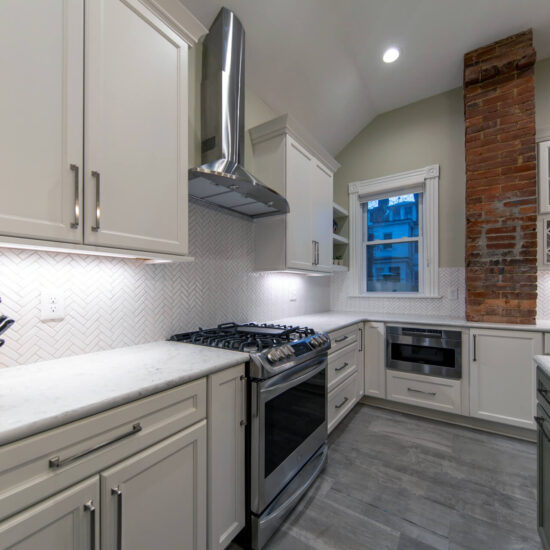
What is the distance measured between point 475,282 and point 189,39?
9.84 feet

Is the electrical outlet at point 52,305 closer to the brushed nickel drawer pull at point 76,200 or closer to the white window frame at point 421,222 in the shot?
the brushed nickel drawer pull at point 76,200

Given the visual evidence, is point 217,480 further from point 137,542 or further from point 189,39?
point 189,39

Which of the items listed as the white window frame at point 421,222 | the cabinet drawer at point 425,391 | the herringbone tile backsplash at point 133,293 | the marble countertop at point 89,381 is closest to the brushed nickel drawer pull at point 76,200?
the herringbone tile backsplash at point 133,293

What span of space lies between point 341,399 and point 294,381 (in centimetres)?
109

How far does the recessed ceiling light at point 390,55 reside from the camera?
2.86m

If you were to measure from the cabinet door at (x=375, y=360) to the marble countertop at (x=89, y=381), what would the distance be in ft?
6.58

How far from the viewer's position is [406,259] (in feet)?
12.1

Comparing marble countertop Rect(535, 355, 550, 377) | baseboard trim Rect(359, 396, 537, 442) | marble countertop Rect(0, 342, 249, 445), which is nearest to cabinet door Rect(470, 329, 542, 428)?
baseboard trim Rect(359, 396, 537, 442)

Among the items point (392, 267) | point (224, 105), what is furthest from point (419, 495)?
point (224, 105)

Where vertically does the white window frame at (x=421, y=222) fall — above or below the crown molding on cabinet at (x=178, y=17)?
below

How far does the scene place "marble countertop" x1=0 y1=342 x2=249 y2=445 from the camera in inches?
30.9

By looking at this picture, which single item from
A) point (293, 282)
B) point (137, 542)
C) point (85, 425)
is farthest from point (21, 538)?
point (293, 282)

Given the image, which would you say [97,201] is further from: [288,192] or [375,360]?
[375,360]

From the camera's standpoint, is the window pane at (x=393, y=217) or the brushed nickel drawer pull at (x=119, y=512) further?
the window pane at (x=393, y=217)
